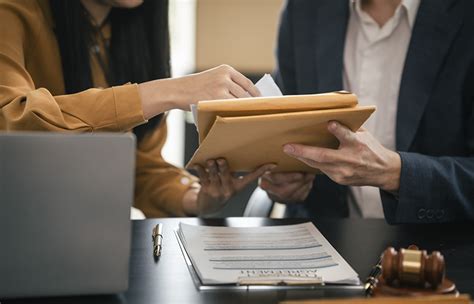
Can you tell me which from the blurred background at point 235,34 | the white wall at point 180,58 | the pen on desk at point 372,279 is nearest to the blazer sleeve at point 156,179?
the pen on desk at point 372,279

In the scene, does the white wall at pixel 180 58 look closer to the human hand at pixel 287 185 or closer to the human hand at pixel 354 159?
the human hand at pixel 287 185

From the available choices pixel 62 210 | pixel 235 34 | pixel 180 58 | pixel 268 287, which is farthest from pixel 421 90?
pixel 235 34

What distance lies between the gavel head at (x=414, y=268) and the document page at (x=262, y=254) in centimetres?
12

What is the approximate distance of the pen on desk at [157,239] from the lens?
1104 millimetres

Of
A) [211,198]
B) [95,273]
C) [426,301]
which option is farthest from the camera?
[211,198]

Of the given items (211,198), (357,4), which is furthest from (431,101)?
(211,198)

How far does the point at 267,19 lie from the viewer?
4242mm

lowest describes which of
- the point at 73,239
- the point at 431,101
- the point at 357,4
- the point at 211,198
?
the point at 211,198

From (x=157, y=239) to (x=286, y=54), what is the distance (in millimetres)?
859

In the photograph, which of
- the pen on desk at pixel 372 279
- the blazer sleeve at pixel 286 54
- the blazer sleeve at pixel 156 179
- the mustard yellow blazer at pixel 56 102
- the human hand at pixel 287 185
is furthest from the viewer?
the blazer sleeve at pixel 286 54

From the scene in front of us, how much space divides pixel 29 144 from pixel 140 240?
16.0 inches

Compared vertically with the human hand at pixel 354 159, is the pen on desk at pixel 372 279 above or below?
below

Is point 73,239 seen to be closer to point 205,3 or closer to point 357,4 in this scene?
point 357,4

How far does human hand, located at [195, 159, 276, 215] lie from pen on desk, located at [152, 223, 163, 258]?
0.19 meters
